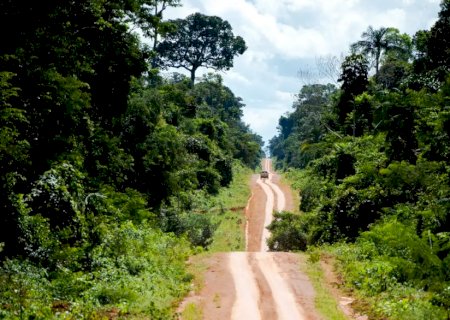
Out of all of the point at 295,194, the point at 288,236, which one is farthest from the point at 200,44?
the point at 288,236

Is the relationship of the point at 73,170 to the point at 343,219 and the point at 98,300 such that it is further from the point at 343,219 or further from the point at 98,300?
the point at 343,219

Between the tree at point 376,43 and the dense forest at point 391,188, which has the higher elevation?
the tree at point 376,43

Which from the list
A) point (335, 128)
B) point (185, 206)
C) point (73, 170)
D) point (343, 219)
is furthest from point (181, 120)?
point (73, 170)

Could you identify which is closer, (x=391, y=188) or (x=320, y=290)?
(x=320, y=290)

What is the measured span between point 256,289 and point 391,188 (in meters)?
8.73

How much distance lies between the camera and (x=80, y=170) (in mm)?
18344

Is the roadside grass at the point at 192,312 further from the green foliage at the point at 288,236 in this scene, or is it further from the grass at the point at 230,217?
the green foliage at the point at 288,236

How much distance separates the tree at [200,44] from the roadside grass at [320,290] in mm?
50590

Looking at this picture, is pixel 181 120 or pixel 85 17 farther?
pixel 181 120

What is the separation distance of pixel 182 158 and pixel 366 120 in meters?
15.9

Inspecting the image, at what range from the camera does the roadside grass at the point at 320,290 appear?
11.8m

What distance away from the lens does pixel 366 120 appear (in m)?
36.8

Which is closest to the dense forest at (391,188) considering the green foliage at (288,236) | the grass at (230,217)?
the green foliage at (288,236)

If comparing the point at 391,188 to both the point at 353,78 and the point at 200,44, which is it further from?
the point at 200,44
